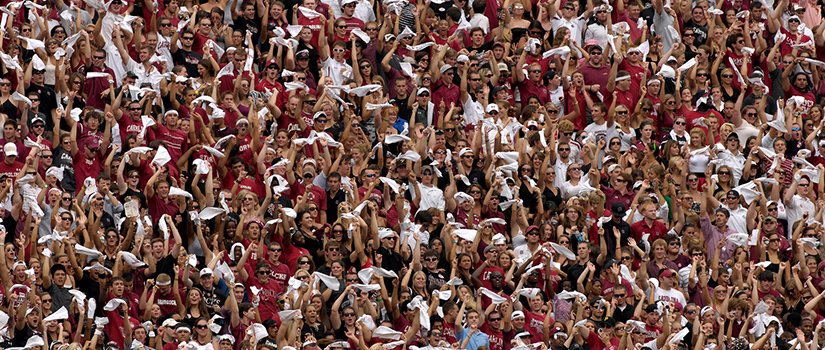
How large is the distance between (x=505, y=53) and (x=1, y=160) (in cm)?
674

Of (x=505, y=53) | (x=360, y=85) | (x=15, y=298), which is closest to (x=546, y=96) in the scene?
(x=505, y=53)

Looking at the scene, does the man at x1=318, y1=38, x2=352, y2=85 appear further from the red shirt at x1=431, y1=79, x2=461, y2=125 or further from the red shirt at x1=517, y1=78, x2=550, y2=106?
the red shirt at x1=517, y1=78, x2=550, y2=106

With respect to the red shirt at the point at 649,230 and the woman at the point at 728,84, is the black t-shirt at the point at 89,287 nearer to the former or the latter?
the red shirt at the point at 649,230

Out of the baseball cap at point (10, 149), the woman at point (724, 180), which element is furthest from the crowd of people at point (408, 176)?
the baseball cap at point (10, 149)

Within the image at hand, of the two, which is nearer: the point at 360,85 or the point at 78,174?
the point at 78,174

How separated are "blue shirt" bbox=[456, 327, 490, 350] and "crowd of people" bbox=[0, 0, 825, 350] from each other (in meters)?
0.03

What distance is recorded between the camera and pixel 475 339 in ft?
62.7

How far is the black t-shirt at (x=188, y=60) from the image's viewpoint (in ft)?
72.2

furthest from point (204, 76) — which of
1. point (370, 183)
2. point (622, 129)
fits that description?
point (622, 129)

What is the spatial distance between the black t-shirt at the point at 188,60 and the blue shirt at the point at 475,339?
5086 millimetres

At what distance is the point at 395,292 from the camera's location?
19453mm

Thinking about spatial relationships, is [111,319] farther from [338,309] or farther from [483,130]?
[483,130]

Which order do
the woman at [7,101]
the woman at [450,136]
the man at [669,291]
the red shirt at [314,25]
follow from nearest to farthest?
the man at [669,291] → the woman at [7,101] → the woman at [450,136] → the red shirt at [314,25]

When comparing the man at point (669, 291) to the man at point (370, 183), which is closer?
the man at point (669, 291)
